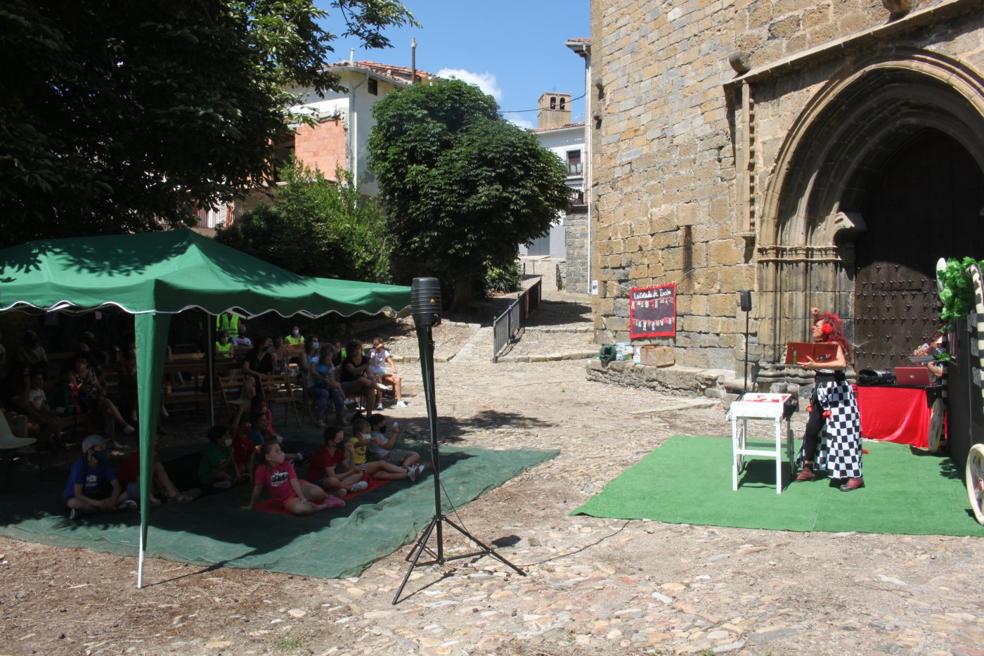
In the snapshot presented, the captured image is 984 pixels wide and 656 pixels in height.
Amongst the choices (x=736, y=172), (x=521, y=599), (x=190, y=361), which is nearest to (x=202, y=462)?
(x=521, y=599)

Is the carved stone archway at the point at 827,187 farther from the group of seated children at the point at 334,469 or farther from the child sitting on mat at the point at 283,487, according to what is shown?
the child sitting on mat at the point at 283,487

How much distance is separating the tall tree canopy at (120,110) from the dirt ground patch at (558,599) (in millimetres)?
3555

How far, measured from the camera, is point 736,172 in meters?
11.0

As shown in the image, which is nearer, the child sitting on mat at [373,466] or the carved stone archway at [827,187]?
the child sitting on mat at [373,466]

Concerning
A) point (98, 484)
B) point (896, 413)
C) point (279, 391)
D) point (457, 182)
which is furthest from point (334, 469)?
point (457, 182)

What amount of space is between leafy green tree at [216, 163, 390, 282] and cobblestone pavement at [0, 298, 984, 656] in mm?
15510

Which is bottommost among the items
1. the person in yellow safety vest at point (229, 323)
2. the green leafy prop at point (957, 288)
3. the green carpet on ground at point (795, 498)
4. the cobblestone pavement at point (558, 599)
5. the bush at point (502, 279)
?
the cobblestone pavement at point (558, 599)

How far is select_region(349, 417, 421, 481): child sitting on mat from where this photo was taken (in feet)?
24.1

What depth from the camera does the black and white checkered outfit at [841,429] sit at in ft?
21.6

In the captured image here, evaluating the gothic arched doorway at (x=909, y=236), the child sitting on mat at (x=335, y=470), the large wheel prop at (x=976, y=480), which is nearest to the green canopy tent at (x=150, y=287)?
the child sitting on mat at (x=335, y=470)

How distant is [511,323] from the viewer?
71.9ft

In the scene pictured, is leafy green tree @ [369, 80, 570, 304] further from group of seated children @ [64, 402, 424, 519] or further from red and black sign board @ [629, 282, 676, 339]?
group of seated children @ [64, 402, 424, 519]

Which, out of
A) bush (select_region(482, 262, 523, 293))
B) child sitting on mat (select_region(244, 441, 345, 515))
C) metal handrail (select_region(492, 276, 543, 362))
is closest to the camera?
child sitting on mat (select_region(244, 441, 345, 515))

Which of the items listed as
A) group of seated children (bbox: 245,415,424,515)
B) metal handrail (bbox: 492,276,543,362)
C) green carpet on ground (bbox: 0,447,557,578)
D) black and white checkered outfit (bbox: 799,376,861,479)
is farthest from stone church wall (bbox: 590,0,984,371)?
green carpet on ground (bbox: 0,447,557,578)
